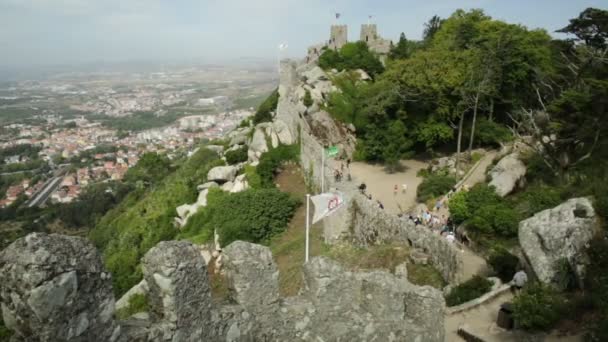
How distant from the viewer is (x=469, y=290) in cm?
1097

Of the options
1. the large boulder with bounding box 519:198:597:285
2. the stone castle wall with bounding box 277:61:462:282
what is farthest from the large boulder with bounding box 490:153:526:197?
the large boulder with bounding box 519:198:597:285

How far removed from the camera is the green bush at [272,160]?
905 inches

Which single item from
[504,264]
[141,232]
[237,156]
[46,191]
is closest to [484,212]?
[504,264]

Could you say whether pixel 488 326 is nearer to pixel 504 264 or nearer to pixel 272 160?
pixel 504 264

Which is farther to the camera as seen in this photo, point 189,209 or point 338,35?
point 338,35

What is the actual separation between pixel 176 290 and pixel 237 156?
24646mm

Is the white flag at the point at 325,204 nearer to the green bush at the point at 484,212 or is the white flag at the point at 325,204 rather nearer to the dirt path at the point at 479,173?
the green bush at the point at 484,212

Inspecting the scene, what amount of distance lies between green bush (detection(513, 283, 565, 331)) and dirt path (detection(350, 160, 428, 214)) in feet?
30.7

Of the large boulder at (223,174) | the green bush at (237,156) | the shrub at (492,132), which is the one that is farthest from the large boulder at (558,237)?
the green bush at (237,156)

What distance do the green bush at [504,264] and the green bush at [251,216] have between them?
9.38 metres

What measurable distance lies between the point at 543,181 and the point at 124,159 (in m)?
97.7

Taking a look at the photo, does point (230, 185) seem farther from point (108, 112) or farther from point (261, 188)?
point (108, 112)

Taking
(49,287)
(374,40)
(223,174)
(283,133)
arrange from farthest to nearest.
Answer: (374,40), (223,174), (283,133), (49,287)

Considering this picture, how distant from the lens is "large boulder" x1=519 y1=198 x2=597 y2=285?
30.5ft
